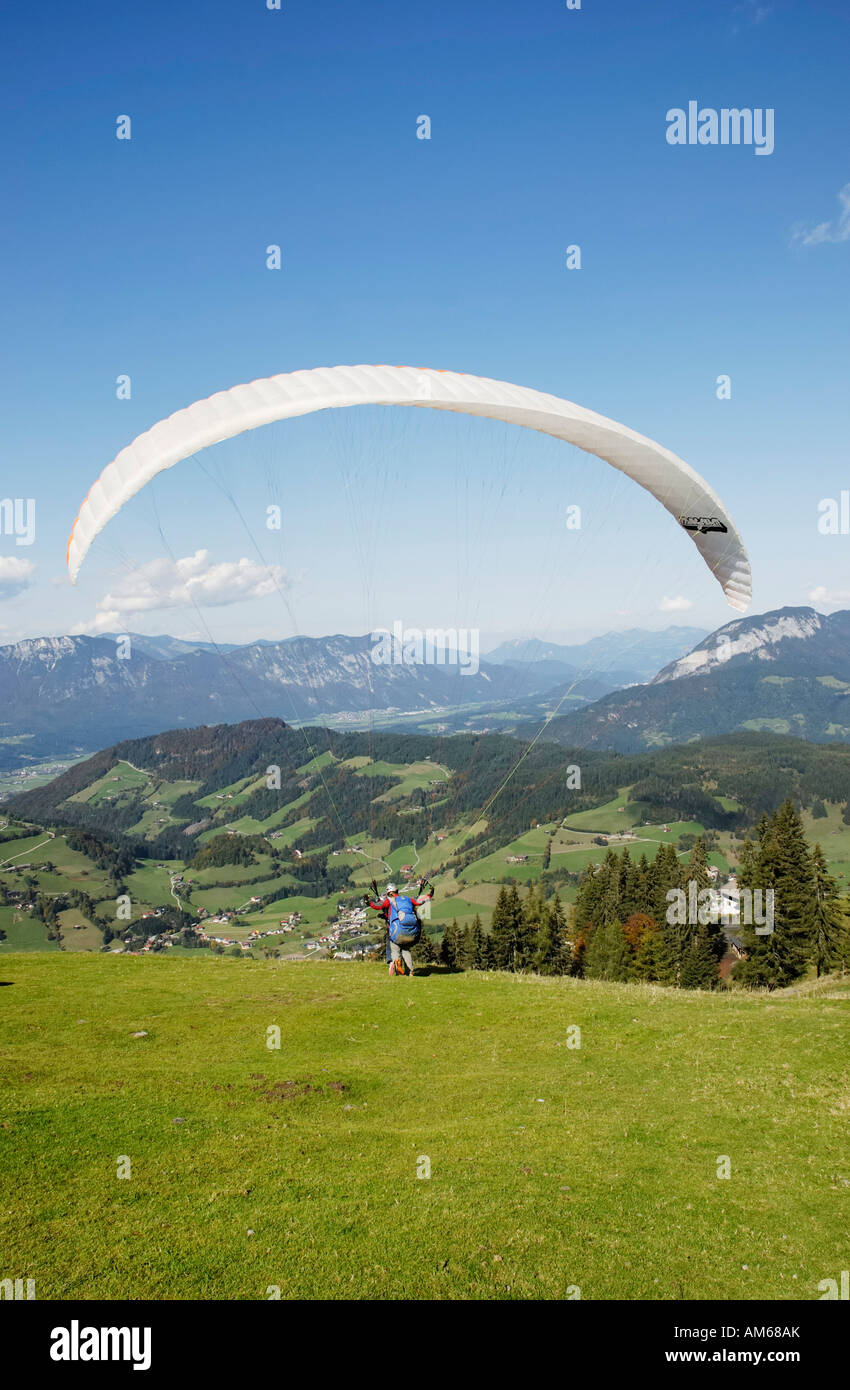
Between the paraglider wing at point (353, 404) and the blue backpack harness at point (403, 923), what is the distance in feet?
34.6

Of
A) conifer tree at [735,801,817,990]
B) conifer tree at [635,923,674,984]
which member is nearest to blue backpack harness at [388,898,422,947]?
conifer tree at [735,801,817,990]

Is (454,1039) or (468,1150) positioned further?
(454,1039)

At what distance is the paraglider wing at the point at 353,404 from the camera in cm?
1294

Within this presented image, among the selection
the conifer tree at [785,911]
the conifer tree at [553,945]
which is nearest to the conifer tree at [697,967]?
the conifer tree at [785,911]

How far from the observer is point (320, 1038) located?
585 inches

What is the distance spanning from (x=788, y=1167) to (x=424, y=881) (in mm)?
9181

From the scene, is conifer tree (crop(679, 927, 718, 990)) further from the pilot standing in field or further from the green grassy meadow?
the pilot standing in field

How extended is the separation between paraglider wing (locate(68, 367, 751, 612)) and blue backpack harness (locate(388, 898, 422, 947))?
415 inches

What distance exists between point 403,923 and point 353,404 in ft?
39.6

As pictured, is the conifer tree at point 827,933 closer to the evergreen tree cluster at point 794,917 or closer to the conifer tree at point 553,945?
the evergreen tree cluster at point 794,917

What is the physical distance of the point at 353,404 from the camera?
1362cm

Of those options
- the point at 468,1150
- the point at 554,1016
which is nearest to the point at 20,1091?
the point at 468,1150

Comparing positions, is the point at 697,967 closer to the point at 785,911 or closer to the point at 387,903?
the point at 785,911
